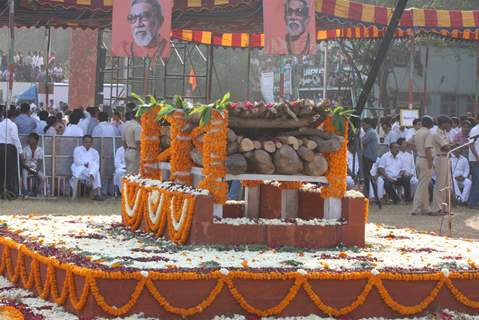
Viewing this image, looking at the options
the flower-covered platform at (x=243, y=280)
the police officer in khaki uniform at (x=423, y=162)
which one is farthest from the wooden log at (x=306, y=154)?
the police officer in khaki uniform at (x=423, y=162)

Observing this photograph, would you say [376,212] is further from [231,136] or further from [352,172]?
[231,136]

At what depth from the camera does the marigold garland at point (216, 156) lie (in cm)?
845

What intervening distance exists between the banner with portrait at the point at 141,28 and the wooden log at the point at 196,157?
28.1ft

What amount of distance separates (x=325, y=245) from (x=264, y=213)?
1.19 m

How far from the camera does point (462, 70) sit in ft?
125

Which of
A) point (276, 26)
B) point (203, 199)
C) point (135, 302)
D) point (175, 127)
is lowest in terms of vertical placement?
point (135, 302)

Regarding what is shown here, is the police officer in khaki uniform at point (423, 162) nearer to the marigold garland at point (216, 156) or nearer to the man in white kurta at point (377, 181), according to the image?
the man in white kurta at point (377, 181)

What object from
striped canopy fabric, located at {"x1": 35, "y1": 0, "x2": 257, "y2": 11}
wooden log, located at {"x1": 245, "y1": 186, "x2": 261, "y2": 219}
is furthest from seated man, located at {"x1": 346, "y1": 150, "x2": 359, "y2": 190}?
wooden log, located at {"x1": 245, "y1": 186, "x2": 261, "y2": 219}

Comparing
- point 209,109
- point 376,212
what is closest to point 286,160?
point 209,109

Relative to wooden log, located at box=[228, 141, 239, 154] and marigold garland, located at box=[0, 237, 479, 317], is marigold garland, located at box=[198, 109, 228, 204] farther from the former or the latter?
marigold garland, located at box=[0, 237, 479, 317]

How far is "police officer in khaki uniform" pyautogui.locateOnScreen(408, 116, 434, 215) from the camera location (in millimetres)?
15414

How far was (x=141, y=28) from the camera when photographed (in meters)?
17.5

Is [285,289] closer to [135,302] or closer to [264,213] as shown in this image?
[135,302]

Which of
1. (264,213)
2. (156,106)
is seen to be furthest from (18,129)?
(264,213)
